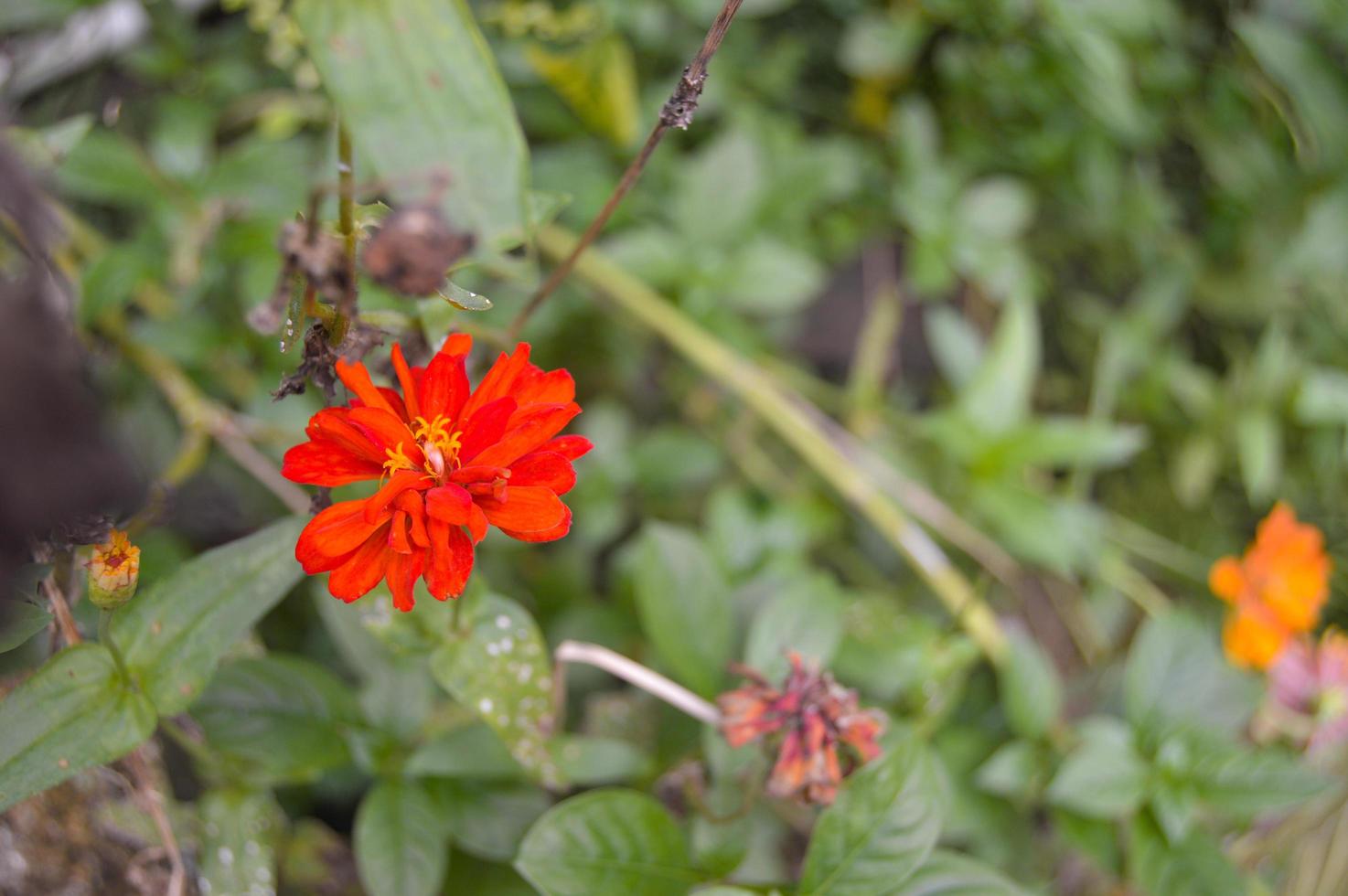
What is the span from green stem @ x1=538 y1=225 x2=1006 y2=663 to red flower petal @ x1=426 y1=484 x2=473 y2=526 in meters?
0.58

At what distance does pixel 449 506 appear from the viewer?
398mm

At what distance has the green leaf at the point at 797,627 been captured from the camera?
0.71 meters

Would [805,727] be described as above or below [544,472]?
below

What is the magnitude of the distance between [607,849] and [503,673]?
5.5 inches

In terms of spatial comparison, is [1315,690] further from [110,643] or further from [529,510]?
[110,643]

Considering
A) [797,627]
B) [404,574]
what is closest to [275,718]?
[404,574]

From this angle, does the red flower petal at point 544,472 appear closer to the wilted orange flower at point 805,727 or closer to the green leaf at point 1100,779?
the wilted orange flower at point 805,727

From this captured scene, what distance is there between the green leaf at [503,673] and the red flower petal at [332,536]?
154 millimetres

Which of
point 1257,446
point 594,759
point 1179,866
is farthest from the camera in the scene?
point 1257,446

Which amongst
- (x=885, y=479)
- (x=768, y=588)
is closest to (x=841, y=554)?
(x=885, y=479)

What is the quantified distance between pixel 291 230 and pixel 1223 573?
3.39 feet

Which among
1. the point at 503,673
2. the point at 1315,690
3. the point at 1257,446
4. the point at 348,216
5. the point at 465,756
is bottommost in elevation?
the point at 1315,690

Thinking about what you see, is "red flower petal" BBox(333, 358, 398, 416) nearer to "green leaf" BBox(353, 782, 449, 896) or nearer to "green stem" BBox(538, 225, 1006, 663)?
"green leaf" BBox(353, 782, 449, 896)

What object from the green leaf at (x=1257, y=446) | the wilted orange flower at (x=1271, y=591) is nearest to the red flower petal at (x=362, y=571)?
the wilted orange flower at (x=1271, y=591)
